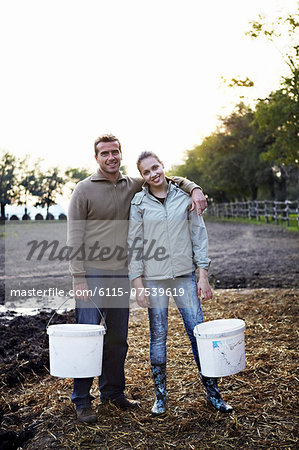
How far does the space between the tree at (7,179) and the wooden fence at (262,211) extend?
2922 centimetres

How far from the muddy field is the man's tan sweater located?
3.42ft

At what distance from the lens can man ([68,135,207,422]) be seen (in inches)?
139

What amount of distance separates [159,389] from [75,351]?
0.70 m

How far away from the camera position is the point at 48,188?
80312mm

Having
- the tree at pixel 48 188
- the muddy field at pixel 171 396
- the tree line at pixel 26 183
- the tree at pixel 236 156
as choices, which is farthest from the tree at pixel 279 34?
the tree at pixel 48 188

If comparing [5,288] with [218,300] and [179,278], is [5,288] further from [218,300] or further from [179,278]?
[179,278]

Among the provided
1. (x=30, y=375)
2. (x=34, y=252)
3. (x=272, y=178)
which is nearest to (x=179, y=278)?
(x=30, y=375)

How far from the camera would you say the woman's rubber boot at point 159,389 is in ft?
11.6

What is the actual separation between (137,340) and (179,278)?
2329 mm

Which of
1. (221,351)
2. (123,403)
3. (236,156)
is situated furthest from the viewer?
(236,156)

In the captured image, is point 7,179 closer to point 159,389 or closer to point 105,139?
point 105,139

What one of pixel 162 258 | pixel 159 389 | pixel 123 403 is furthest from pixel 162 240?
pixel 123 403

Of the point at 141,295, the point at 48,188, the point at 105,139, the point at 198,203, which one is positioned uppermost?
the point at 48,188

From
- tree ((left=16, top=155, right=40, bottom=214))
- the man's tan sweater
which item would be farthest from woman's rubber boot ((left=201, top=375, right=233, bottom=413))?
tree ((left=16, top=155, right=40, bottom=214))
